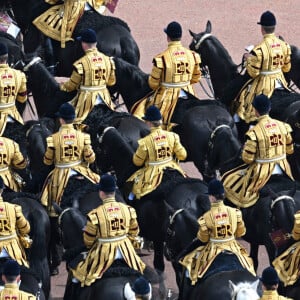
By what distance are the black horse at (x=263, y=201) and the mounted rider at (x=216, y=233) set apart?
1.14m

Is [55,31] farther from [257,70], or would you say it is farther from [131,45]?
[257,70]

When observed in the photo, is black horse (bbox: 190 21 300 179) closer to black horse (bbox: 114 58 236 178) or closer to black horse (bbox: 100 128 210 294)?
black horse (bbox: 114 58 236 178)

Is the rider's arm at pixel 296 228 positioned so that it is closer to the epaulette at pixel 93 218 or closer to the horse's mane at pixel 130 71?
the epaulette at pixel 93 218

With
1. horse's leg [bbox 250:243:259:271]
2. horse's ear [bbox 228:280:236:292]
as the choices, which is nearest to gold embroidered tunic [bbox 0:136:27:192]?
horse's leg [bbox 250:243:259:271]

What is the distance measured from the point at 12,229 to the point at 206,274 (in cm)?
232

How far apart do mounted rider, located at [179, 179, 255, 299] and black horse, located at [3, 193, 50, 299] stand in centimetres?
186

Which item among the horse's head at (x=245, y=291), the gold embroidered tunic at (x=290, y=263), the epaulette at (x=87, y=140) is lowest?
the gold embroidered tunic at (x=290, y=263)

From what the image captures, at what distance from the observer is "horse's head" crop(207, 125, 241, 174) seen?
29.4 m

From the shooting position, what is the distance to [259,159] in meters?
28.2

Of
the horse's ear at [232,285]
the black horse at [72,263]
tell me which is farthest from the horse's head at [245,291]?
the black horse at [72,263]

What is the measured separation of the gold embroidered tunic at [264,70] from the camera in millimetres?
30422

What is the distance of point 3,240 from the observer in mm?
26312

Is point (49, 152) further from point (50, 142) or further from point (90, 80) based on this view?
point (90, 80)

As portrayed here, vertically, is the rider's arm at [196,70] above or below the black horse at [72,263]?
above
